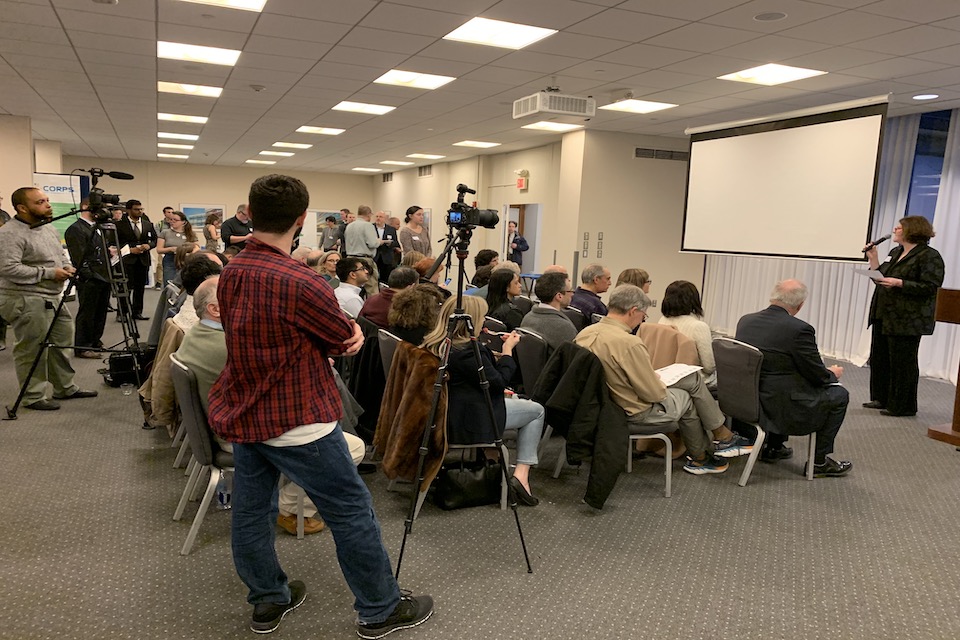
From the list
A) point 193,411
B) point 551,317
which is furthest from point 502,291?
point 193,411

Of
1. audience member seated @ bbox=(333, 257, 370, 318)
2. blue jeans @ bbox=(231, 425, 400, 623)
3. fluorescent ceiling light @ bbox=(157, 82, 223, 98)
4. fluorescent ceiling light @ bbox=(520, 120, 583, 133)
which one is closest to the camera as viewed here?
blue jeans @ bbox=(231, 425, 400, 623)

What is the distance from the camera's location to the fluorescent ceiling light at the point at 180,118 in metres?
8.83

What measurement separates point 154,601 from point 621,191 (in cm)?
816

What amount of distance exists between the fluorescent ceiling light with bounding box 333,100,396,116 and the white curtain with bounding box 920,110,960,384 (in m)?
6.13

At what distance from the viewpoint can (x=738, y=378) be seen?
11.7 ft

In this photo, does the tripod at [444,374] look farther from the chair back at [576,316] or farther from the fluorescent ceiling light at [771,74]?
the fluorescent ceiling light at [771,74]

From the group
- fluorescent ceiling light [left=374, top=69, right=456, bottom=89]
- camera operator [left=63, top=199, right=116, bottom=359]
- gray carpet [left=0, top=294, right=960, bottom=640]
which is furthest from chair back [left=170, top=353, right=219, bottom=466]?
fluorescent ceiling light [left=374, top=69, right=456, bottom=89]

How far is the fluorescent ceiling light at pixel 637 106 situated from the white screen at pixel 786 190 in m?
0.57

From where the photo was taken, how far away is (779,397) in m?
3.54

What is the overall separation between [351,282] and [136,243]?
464cm

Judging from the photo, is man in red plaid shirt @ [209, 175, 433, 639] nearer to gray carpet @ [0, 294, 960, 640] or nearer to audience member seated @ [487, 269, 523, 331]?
gray carpet @ [0, 294, 960, 640]

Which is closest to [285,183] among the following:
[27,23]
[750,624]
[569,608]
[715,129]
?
Answer: [569,608]

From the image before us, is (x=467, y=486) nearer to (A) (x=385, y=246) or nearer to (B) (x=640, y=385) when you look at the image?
(B) (x=640, y=385)

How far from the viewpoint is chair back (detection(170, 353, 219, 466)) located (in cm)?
241
